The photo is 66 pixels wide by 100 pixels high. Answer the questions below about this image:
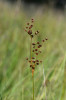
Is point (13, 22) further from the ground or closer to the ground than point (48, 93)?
further from the ground

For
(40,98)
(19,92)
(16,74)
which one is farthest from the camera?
(16,74)

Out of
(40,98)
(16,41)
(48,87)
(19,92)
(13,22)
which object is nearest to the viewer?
(40,98)

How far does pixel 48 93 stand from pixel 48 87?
0.24 feet

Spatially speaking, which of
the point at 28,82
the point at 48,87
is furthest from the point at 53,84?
the point at 28,82

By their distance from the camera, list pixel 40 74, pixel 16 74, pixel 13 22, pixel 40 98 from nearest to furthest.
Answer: pixel 40 98, pixel 40 74, pixel 16 74, pixel 13 22

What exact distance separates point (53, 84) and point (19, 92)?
0.21m

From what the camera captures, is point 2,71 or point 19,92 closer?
point 19,92

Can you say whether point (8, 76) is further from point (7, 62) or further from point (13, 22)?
point (13, 22)

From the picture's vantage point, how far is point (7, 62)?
2.57m

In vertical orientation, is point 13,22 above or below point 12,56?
above

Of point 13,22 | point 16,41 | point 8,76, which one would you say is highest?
point 13,22

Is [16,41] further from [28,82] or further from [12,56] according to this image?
[28,82]

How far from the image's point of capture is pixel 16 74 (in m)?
2.34

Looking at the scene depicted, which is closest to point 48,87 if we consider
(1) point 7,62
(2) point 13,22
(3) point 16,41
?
(1) point 7,62
